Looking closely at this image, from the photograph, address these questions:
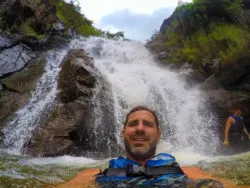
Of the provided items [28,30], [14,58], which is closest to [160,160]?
[14,58]

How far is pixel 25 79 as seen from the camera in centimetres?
1228

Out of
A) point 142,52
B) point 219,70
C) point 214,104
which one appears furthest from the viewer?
point 142,52

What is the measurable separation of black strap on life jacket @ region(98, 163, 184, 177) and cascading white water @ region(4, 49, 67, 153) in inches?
248

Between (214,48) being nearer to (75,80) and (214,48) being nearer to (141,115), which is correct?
(75,80)

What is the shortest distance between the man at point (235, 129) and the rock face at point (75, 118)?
3.96 metres

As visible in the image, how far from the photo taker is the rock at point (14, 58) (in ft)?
42.8

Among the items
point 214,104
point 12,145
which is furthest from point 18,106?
point 214,104

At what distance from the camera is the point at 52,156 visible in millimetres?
8492

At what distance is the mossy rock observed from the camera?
38.3 ft

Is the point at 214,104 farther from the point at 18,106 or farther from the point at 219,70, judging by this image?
the point at 18,106

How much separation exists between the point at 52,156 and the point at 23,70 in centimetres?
600

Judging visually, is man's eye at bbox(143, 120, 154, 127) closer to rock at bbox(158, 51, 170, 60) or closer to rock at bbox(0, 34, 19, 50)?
rock at bbox(0, 34, 19, 50)

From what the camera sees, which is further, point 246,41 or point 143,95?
point 246,41

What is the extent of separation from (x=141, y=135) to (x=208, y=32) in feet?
48.6
